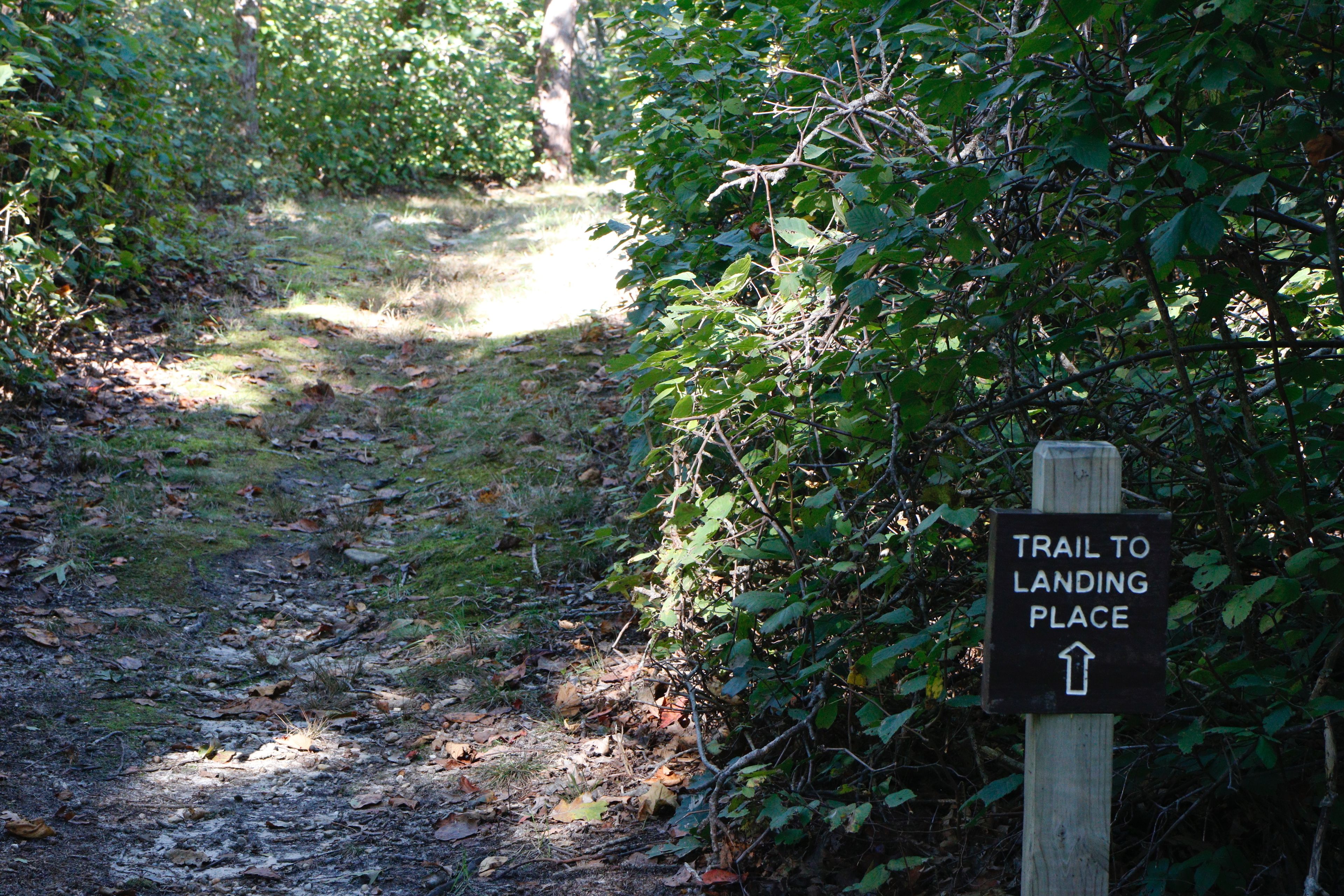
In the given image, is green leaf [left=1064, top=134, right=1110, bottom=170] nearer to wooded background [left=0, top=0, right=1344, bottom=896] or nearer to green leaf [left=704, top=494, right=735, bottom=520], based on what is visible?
wooded background [left=0, top=0, right=1344, bottom=896]

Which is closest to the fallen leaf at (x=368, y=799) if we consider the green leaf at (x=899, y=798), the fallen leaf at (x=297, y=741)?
the fallen leaf at (x=297, y=741)

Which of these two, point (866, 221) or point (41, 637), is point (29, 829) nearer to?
point (41, 637)

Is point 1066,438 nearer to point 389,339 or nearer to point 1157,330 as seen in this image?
point 1157,330

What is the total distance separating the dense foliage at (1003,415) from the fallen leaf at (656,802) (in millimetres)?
120

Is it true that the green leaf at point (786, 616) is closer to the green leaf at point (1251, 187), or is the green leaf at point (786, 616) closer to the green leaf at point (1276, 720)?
the green leaf at point (1276, 720)

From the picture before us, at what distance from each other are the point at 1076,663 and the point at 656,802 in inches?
73.5

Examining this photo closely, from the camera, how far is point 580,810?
3438mm

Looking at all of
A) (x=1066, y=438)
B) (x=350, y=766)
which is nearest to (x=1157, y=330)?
(x=1066, y=438)

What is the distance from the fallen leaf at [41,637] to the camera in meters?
4.41

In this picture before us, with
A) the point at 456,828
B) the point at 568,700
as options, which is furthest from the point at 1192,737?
the point at 568,700

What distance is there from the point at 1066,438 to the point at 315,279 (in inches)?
373

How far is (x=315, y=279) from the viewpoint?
10.8 m

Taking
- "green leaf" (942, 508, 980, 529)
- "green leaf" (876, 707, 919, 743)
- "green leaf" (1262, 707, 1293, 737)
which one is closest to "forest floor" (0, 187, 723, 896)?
"green leaf" (876, 707, 919, 743)

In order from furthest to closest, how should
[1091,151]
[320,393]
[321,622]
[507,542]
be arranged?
[320,393] → [507,542] → [321,622] → [1091,151]
